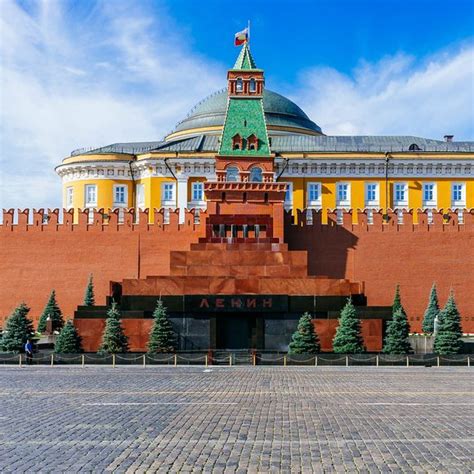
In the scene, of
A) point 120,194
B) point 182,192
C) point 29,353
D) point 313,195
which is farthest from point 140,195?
point 29,353

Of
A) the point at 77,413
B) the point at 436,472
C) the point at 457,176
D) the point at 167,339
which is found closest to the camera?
the point at 436,472

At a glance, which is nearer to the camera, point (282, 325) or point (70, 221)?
point (282, 325)

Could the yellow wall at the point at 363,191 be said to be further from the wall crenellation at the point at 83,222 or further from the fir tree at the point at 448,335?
the fir tree at the point at 448,335

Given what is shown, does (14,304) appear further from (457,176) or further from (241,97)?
(457,176)

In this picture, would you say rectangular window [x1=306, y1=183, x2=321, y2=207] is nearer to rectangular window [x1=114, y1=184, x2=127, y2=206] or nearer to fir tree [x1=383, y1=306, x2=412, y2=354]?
rectangular window [x1=114, y1=184, x2=127, y2=206]

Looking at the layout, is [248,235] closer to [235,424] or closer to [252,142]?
[252,142]

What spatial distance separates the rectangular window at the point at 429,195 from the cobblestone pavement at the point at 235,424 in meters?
28.3

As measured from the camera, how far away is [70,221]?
1323 inches

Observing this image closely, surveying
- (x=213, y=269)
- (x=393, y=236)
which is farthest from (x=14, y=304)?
(x=393, y=236)

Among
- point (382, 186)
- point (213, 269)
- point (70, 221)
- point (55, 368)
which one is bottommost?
point (55, 368)

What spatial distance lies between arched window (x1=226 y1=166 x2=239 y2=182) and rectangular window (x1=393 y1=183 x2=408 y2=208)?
48.5 ft

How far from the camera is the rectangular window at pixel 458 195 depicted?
4481 centimetres

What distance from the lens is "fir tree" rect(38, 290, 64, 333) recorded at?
3124 cm

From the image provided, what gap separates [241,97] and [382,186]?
44.9 feet
